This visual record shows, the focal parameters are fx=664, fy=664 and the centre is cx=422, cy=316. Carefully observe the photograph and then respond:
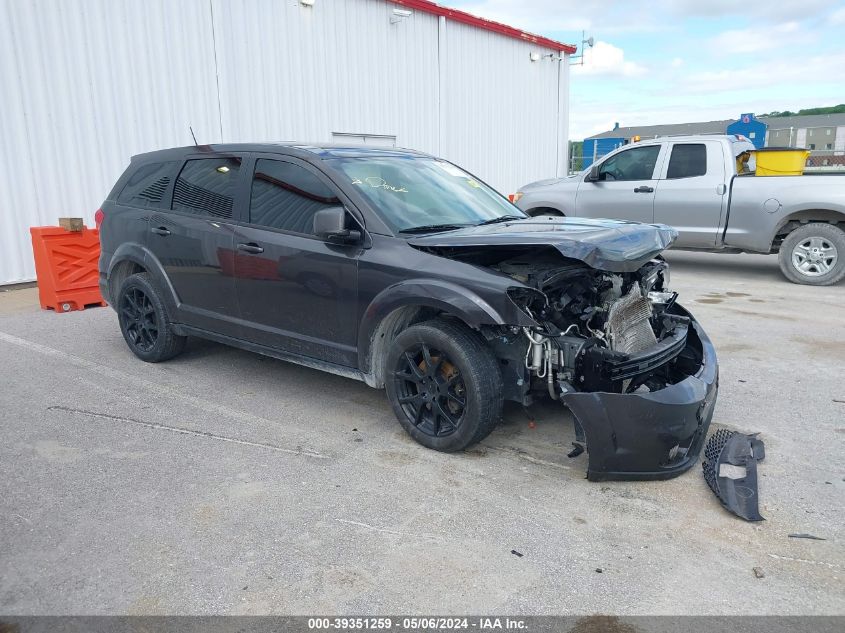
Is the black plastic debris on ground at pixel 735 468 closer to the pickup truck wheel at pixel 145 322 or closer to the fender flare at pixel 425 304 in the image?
the fender flare at pixel 425 304

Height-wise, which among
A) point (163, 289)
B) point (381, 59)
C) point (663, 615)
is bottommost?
point (663, 615)

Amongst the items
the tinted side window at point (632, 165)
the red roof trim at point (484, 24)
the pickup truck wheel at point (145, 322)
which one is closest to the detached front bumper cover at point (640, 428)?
the pickup truck wheel at point (145, 322)

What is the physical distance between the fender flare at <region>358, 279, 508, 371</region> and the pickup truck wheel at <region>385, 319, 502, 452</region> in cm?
15

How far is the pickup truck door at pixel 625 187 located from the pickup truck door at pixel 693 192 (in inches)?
6.3

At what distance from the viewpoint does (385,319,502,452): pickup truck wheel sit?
142 inches

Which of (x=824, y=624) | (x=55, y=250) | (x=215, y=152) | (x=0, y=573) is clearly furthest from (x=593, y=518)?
(x=55, y=250)

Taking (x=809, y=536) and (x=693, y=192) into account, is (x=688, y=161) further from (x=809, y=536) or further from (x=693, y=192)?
(x=809, y=536)

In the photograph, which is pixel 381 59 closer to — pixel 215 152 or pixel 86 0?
pixel 86 0

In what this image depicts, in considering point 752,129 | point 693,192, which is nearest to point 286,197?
point 693,192

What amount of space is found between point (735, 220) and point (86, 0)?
9478mm

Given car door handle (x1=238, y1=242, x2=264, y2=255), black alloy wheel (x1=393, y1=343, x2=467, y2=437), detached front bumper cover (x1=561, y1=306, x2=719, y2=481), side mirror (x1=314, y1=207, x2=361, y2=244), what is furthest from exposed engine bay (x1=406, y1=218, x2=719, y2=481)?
car door handle (x1=238, y1=242, x2=264, y2=255)

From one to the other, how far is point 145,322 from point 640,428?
419 cm

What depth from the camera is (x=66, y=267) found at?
784cm

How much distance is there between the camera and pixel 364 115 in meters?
13.1
